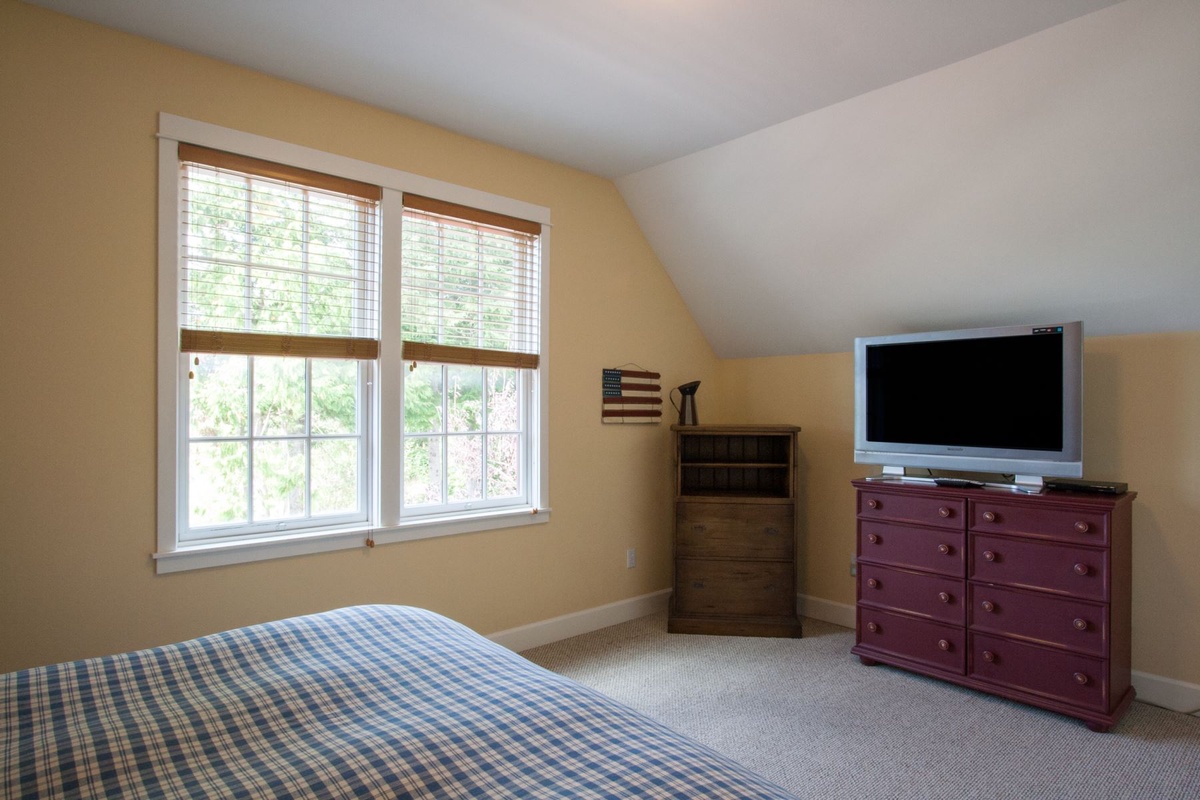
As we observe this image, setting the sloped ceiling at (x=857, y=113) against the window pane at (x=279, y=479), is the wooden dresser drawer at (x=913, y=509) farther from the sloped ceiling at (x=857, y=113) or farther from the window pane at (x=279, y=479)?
the window pane at (x=279, y=479)

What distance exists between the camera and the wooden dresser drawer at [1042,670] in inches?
104

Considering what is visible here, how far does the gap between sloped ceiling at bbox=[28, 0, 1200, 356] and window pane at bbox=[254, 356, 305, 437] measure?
110cm

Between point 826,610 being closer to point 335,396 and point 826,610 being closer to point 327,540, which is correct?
point 327,540

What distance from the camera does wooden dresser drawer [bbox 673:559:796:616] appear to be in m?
3.71

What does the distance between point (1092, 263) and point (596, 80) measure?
6.84ft

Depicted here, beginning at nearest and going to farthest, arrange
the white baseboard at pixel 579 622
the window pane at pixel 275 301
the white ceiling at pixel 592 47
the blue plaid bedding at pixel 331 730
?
the blue plaid bedding at pixel 331 730 → the white ceiling at pixel 592 47 → the window pane at pixel 275 301 → the white baseboard at pixel 579 622

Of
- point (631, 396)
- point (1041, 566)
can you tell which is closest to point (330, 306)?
point (631, 396)

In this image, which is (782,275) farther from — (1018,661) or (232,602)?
(232,602)

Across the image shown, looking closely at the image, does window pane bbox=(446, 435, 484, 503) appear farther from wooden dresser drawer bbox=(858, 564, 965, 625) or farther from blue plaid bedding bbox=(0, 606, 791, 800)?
wooden dresser drawer bbox=(858, 564, 965, 625)

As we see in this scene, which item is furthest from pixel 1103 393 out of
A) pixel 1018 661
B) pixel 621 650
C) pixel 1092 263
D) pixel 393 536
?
pixel 393 536

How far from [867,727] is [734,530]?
1244 mm

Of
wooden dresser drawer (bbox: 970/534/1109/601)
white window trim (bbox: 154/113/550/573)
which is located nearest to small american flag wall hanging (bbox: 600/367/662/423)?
white window trim (bbox: 154/113/550/573)

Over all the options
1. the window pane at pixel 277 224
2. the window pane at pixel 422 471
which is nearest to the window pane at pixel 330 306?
the window pane at pixel 277 224

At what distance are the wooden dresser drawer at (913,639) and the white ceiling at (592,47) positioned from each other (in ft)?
7.40
